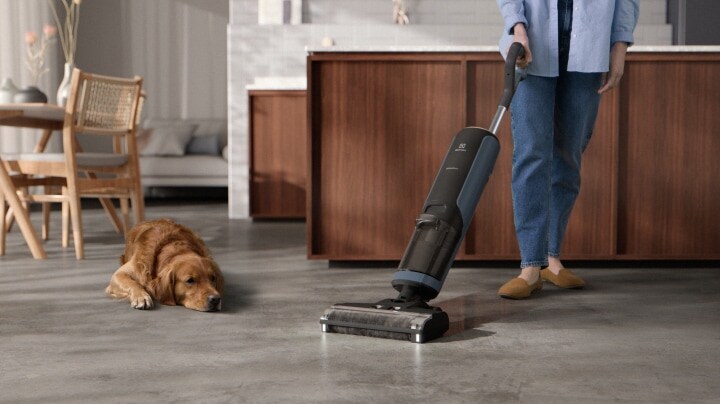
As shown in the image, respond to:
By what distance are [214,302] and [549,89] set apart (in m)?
1.18

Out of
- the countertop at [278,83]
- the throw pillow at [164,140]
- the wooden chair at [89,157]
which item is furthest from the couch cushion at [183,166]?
the wooden chair at [89,157]

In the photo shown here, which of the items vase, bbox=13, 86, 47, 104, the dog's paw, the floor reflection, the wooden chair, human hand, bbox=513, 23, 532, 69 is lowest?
the floor reflection

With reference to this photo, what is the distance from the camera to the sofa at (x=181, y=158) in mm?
7379

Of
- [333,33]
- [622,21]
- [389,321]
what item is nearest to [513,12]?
[622,21]

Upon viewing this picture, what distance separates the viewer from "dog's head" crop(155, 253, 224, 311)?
94.7 inches

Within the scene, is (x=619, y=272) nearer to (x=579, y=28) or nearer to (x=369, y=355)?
(x=579, y=28)

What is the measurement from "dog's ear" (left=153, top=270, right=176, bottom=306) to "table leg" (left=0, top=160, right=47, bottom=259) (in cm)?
129

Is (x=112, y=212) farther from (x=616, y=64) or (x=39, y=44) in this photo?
(x=39, y=44)

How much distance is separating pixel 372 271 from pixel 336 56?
83 centimetres

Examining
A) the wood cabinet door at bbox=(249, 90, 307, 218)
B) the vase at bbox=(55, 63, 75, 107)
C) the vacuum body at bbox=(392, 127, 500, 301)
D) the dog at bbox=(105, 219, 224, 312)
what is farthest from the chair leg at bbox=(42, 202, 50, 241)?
the vacuum body at bbox=(392, 127, 500, 301)

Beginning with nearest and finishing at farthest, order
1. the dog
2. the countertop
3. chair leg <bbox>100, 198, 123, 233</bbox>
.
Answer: the dog, chair leg <bbox>100, 198, 123, 233</bbox>, the countertop

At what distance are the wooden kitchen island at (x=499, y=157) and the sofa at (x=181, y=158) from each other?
13.7 feet

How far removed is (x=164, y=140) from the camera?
7.61 meters

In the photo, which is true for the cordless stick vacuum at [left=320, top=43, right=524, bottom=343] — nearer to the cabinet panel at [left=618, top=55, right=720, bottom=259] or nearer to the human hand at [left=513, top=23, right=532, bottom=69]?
the human hand at [left=513, top=23, right=532, bottom=69]
